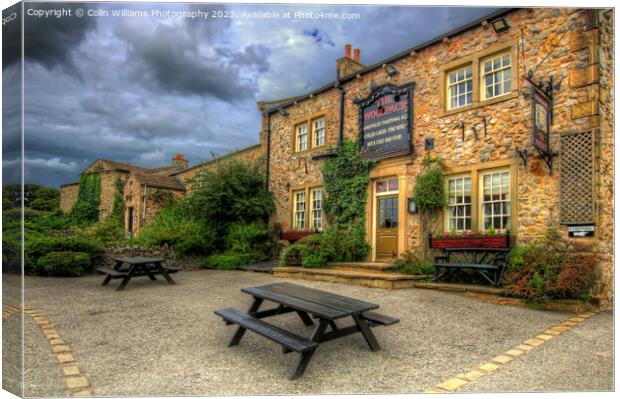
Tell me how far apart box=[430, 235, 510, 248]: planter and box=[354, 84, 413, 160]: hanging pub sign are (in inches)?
89.8

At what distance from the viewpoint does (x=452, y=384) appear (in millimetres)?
3201

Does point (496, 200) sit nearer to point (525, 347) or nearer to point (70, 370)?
point (525, 347)

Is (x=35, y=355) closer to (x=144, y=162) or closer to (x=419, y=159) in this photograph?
(x=144, y=162)

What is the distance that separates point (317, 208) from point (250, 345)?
7641mm

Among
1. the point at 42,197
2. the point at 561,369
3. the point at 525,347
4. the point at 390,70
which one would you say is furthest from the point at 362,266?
the point at 42,197

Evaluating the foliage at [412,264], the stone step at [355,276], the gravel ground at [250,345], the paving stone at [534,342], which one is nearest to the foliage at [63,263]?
the gravel ground at [250,345]

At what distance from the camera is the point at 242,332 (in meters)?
4.12

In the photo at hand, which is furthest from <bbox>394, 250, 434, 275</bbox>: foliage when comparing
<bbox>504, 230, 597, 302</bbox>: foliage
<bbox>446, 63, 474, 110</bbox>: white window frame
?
<bbox>446, 63, 474, 110</bbox>: white window frame

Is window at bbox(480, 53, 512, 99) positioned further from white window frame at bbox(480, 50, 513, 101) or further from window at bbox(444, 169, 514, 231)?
window at bbox(444, 169, 514, 231)

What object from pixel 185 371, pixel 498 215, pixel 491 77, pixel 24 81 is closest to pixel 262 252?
pixel 498 215

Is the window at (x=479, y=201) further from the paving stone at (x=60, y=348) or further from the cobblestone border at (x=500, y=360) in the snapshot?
the paving stone at (x=60, y=348)

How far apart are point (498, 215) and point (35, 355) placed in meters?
7.84

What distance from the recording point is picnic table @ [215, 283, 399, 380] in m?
3.25

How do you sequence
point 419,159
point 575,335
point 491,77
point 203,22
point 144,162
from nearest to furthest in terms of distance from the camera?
point 203,22 → point 575,335 → point 144,162 → point 491,77 → point 419,159
